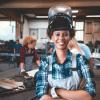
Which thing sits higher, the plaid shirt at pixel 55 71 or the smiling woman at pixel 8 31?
the smiling woman at pixel 8 31

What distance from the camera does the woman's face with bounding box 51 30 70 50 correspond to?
3.74 ft

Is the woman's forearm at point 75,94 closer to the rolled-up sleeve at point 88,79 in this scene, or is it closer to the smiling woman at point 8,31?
the rolled-up sleeve at point 88,79

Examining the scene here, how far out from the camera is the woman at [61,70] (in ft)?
3.71

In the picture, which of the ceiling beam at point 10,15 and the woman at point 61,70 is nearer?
the woman at point 61,70

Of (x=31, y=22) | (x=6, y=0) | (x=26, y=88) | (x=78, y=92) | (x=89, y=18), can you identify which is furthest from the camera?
(x=31, y=22)

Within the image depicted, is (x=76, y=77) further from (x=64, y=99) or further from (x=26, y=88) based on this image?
(x=26, y=88)

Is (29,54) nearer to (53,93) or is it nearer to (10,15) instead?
(53,93)

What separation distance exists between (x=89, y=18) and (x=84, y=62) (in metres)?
18.0

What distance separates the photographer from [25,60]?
14.5 feet

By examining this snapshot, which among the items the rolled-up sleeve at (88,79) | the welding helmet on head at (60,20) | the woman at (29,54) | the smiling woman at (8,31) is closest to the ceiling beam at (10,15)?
the smiling woman at (8,31)

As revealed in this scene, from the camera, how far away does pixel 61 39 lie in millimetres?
1139

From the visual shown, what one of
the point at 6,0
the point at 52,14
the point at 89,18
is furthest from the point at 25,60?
the point at 89,18

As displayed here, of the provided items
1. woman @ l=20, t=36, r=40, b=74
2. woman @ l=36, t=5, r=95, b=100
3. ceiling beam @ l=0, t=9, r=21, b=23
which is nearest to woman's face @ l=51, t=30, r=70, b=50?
woman @ l=36, t=5, r=95, b=100

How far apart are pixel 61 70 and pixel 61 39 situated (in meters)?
0.13
